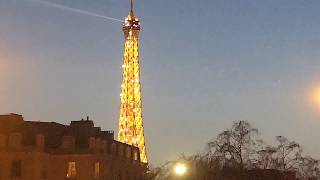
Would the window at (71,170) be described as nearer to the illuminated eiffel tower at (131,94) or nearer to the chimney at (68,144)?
the chimney at (68,144)

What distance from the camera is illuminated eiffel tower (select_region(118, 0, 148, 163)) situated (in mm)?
125625

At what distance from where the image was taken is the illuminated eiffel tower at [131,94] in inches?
4946

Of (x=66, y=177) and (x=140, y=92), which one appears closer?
(x=66, y=177)

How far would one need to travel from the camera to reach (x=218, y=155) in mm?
67812

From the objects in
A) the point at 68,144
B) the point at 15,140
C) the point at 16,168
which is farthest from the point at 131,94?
the point at 16,168

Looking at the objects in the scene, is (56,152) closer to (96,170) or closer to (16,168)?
(96,170)

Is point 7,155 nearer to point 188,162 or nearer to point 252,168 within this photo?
point 188,162

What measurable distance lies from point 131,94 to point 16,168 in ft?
174

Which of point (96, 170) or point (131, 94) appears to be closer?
point (96, 170)

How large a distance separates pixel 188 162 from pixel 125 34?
2607 inches

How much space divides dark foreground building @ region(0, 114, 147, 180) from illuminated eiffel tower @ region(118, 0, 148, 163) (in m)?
28.8

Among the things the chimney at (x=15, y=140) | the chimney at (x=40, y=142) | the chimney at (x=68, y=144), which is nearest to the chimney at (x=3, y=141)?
the chimney at (x=15, y=140)

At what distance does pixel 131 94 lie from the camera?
433 feet

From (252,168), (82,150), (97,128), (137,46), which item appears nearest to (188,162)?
(252,168)
